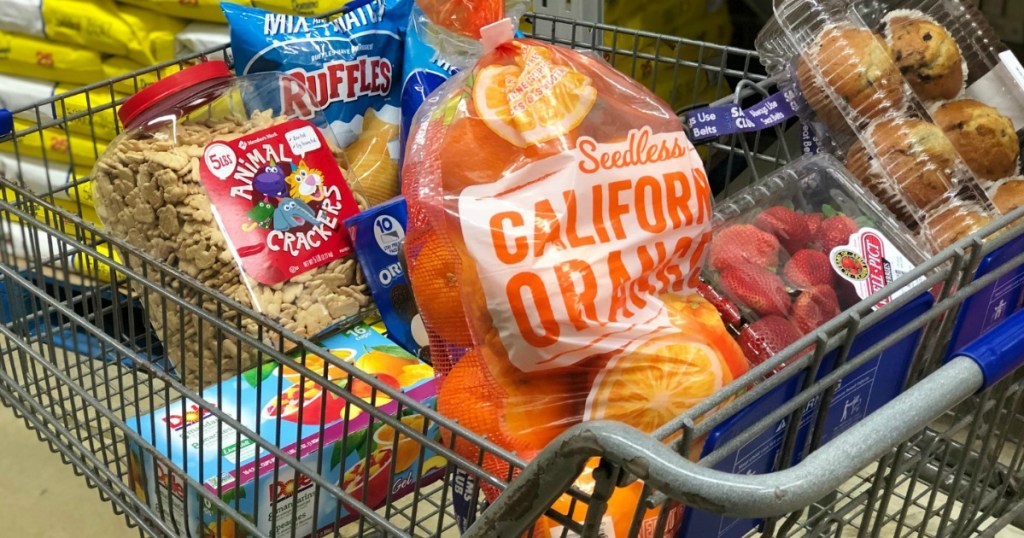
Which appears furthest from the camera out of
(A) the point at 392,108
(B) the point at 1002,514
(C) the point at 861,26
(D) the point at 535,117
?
(A) the point at 392,108

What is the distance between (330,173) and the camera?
890mm

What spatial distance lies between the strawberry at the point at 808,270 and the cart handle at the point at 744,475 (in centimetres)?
19

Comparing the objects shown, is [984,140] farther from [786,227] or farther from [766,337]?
[766,337]

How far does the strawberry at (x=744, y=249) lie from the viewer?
744 millimetres

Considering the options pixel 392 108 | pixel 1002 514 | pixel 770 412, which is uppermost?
pixel 392 108

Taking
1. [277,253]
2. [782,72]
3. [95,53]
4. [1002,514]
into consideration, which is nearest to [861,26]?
[782,72]

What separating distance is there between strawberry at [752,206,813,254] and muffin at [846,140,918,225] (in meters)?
0.11

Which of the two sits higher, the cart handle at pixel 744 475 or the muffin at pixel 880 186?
the muffin at pixel 880 186

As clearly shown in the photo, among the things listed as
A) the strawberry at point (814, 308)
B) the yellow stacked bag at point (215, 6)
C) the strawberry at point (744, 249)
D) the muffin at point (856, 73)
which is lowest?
the strawberry at point (814, 308)

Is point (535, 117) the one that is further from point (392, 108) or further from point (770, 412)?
point (392, 108)

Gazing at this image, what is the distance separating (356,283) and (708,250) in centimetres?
33

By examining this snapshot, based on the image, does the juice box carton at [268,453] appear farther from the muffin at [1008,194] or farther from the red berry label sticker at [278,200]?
the muffin at [1008,194]

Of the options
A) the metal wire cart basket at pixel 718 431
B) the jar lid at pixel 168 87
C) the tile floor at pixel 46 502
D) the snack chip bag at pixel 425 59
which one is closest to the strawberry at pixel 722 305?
the metal wire cart basket at pixel 718 431

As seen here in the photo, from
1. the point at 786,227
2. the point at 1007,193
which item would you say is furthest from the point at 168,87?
the point at 1007,193
